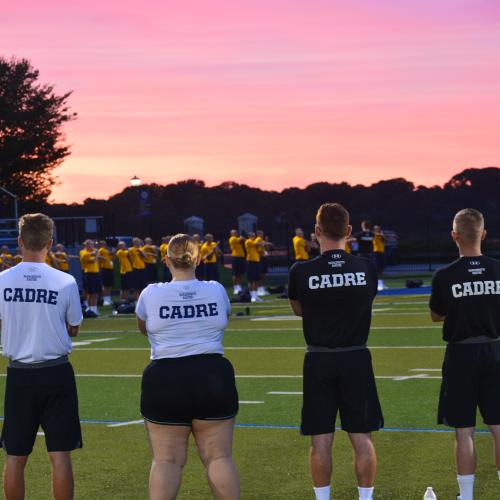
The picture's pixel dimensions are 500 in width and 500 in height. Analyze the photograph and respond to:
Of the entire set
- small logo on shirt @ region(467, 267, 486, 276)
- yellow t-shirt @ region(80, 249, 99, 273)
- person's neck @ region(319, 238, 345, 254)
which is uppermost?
person's neck @ region(319, 238, 345, 254)

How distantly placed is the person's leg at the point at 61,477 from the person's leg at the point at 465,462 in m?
2.21

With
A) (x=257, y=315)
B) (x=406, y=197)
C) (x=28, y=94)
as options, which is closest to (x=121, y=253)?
(x=257, y=315)

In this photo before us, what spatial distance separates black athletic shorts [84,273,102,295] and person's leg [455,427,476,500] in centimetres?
2100

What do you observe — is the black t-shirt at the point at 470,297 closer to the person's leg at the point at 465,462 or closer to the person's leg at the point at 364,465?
the person's leg at the point at 465,462

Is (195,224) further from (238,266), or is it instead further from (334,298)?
(334,298)

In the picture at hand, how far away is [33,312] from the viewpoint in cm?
657

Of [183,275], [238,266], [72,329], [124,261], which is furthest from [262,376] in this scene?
[238,266]

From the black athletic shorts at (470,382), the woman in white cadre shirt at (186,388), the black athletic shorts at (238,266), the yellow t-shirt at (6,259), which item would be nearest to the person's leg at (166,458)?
the woman in white cadre shirt at (186,388)

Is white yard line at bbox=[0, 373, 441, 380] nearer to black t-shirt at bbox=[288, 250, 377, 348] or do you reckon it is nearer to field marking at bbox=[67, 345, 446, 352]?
field marking at bbox=[67, 345, 446, 352]

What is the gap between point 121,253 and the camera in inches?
1191

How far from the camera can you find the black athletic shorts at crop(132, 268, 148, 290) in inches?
1198

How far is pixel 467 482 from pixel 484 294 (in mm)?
1083

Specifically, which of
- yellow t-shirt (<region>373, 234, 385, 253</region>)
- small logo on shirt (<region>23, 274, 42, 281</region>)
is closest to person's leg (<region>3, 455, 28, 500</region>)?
small logo on shirt (<region>23, 274, 42, 281</region>)

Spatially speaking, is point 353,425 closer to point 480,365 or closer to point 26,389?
point 480,365
